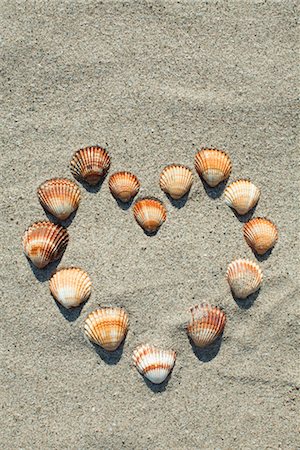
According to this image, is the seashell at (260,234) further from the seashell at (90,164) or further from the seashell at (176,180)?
the seashell at (90,164)

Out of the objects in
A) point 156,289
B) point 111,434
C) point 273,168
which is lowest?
point 111,434

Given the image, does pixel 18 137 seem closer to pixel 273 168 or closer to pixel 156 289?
pixel 156 289

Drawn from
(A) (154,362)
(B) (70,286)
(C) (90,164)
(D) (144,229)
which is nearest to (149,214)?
(D) (144,229)

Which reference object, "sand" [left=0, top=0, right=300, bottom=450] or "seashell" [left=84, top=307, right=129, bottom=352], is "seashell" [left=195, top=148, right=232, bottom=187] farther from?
"seashell" [left=84, top=307, right=129, bottom=352]

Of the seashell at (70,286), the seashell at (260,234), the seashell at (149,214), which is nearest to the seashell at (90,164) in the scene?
the seashell at (149,214)

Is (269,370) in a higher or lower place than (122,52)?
lower

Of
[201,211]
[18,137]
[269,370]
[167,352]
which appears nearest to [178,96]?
[201,211]

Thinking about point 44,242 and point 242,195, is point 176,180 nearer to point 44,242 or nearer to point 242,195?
point 242,195

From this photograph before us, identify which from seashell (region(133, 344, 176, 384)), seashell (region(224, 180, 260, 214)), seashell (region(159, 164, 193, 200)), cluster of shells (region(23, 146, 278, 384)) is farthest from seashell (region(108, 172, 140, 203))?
seashell (region(133, 344, 176, 384))
